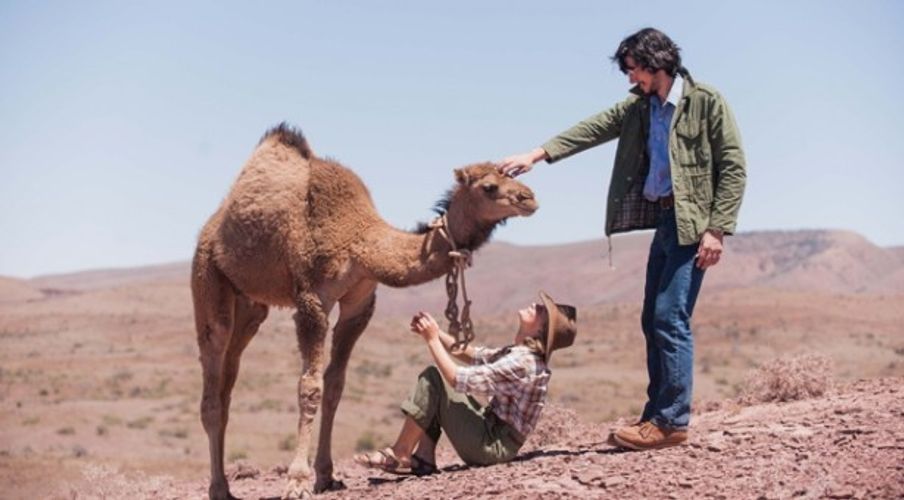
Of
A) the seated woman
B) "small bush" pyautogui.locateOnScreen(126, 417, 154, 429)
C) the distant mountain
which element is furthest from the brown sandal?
the distant mountain

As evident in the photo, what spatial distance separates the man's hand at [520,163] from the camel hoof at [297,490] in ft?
9.41

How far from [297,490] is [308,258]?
1.86 meters

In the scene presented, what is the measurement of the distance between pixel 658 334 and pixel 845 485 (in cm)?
166

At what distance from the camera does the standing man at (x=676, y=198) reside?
24.0 ft

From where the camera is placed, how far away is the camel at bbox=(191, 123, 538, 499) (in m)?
8.30

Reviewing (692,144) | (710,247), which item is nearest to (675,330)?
(710,247)

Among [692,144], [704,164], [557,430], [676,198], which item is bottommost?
[557,430]

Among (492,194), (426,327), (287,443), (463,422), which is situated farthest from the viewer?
(287,443)

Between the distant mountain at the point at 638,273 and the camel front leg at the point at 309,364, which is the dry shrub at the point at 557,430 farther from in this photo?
the distant mountain at the point at 638,273

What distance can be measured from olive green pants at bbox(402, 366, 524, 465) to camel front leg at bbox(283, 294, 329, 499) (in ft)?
3.46

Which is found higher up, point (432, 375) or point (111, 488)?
point (432, 375)

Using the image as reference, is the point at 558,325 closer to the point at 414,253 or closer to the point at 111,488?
the point at 414,253

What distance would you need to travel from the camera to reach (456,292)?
7.91 metres

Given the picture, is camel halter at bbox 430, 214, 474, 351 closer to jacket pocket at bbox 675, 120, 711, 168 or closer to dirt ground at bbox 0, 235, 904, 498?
dirt ground at bbox 0, 235, 904, 498
